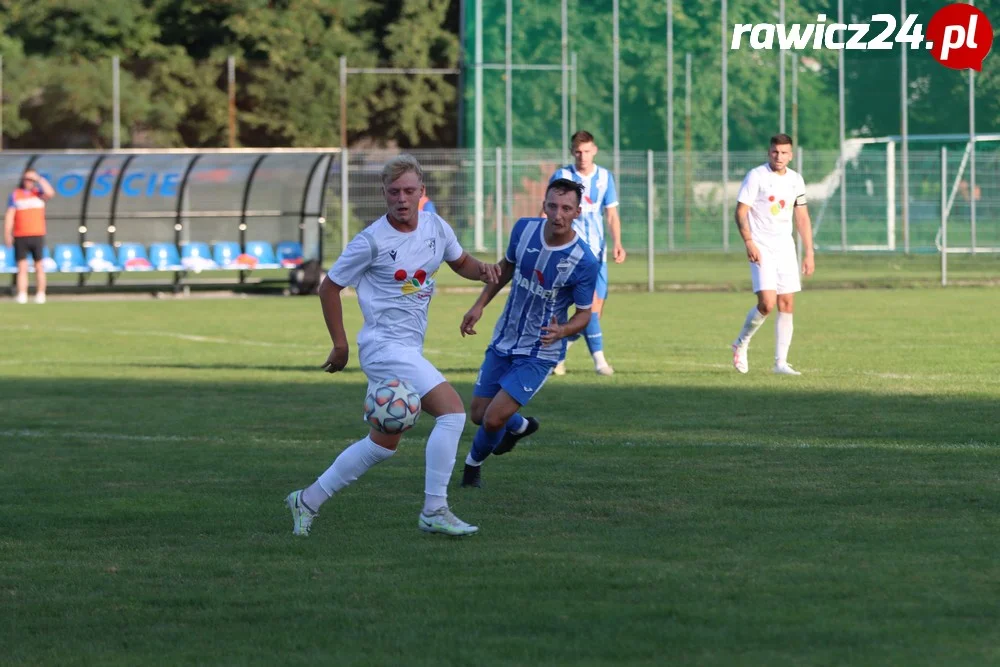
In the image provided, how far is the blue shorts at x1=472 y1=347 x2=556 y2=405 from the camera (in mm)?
8336

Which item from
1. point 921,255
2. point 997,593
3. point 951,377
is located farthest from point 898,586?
point 921,255

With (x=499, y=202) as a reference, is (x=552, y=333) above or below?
below

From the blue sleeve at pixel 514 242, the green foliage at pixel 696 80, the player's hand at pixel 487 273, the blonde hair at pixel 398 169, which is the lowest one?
the player's hand at pixel 487 273

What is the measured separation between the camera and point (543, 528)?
7.30 m

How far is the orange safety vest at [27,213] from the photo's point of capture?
1041 inches

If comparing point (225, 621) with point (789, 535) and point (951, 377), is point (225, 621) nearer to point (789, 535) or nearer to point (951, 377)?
point (789, 535)

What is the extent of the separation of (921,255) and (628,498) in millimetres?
27811

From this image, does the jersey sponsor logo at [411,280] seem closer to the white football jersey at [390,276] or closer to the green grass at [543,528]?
the white football jersey at [390,276]

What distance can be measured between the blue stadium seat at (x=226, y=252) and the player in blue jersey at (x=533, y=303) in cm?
2124

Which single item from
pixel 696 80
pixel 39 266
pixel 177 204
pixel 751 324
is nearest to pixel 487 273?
pixel 751 324

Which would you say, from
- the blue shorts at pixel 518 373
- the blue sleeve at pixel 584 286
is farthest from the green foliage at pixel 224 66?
the blue sleeve at pixel 584 286

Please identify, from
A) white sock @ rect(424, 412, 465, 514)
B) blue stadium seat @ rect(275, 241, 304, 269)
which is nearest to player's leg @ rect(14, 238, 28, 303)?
blue stadium seat @ rect(275, 241, 304, 269)

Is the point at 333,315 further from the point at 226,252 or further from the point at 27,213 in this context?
the point at 226,252

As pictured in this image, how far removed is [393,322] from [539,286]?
1100 mm
